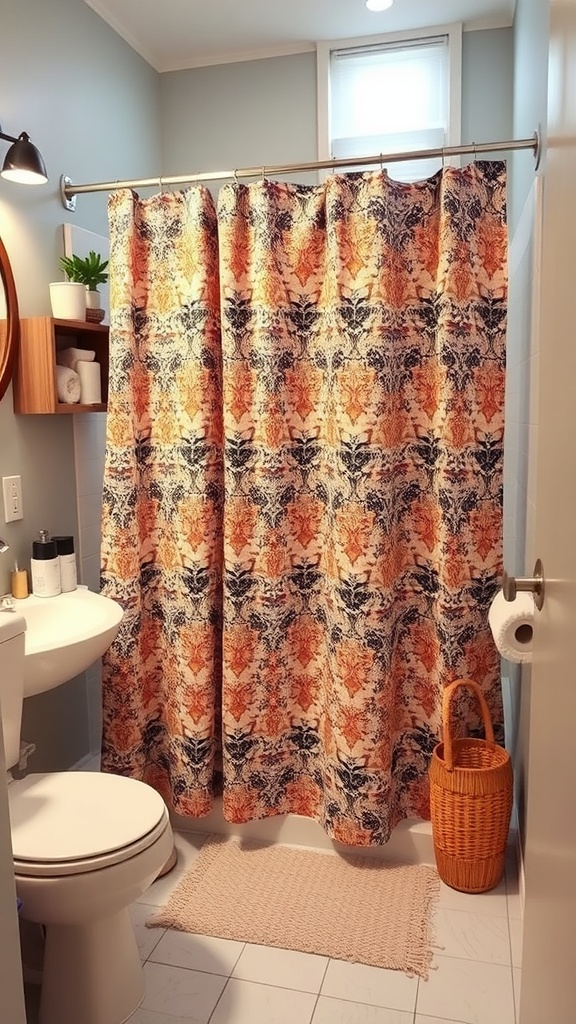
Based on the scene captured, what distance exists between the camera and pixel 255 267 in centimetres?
204

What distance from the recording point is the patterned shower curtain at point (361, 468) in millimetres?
1967

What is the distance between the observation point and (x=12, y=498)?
2.14 meters

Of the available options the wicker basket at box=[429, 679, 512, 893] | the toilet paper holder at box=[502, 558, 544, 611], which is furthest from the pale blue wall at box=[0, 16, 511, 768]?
the toilet paper holder at box=[502, 558, 544, 611]

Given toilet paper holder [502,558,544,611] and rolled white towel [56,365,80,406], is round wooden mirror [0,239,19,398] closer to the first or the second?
rolled white towel [56,365,80,406]

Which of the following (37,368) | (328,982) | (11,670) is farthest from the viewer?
(37,368)

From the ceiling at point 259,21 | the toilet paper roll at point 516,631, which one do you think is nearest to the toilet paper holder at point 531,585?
the toilet paper roll at point 516,631

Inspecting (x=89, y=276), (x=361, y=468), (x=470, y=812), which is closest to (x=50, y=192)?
(x=89, y=276)

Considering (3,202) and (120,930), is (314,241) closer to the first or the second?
(3,202)

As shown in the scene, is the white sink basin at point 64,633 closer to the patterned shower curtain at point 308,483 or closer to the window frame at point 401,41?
the patterned shower curtain at point 308,483

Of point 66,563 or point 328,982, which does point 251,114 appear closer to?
point 66,563

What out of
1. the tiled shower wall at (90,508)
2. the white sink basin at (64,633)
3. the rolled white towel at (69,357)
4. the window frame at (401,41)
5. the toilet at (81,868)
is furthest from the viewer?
the window frame at (401,41)

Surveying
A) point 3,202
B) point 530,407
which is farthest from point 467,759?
point 3,202

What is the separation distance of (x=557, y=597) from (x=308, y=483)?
1.27 meters

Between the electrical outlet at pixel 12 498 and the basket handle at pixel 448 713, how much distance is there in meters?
1.30
